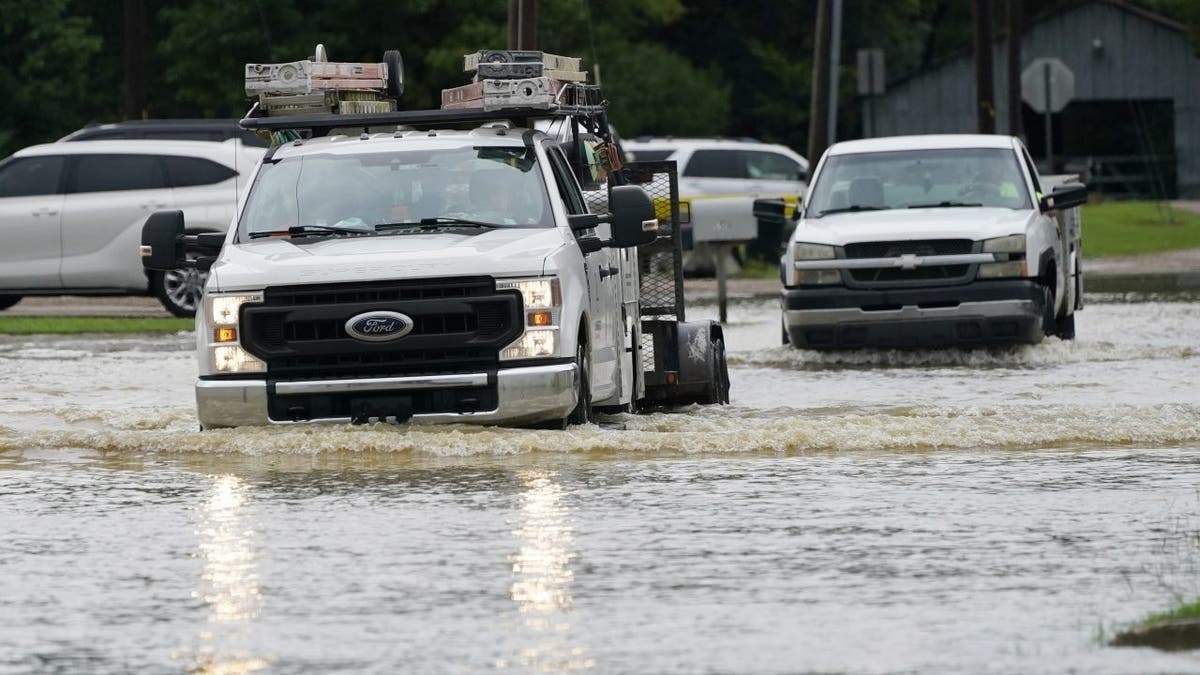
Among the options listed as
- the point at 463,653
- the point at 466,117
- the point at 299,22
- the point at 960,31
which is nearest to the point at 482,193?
the point at 466,117

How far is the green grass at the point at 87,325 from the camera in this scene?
2533 centimetres

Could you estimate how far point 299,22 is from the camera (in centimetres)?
5062

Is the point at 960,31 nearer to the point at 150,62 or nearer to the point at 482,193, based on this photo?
the point at 150,62

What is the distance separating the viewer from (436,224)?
1362 cm

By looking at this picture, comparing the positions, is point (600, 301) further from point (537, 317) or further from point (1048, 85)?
point (1048, 85)

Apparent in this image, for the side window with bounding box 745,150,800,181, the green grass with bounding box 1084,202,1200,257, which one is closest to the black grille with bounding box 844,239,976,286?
the side window with bounding box 745,150,800,181

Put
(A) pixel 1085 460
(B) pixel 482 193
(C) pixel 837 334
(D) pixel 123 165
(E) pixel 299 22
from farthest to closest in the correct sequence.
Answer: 1. (E) pixel 299 22
2. (D) pixel 123 165
3. (C) pixel 837 334
4. (B) pixel 482 193
5. (A) pixel 1085 460

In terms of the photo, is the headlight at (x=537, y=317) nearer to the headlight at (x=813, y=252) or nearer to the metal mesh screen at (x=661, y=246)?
the metal mesh screen at (x=661, y=246)

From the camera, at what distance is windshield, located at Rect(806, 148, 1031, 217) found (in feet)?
67.9

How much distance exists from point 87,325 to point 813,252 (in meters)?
A: 9.08

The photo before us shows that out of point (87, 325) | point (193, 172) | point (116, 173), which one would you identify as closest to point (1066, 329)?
point (87, 325)

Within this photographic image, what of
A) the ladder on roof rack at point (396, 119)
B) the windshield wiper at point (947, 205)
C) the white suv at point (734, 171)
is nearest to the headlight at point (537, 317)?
the ladder on roof rack at point (396, 119)

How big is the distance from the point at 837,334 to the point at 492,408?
23.9 feet

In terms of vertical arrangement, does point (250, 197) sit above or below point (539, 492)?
above
